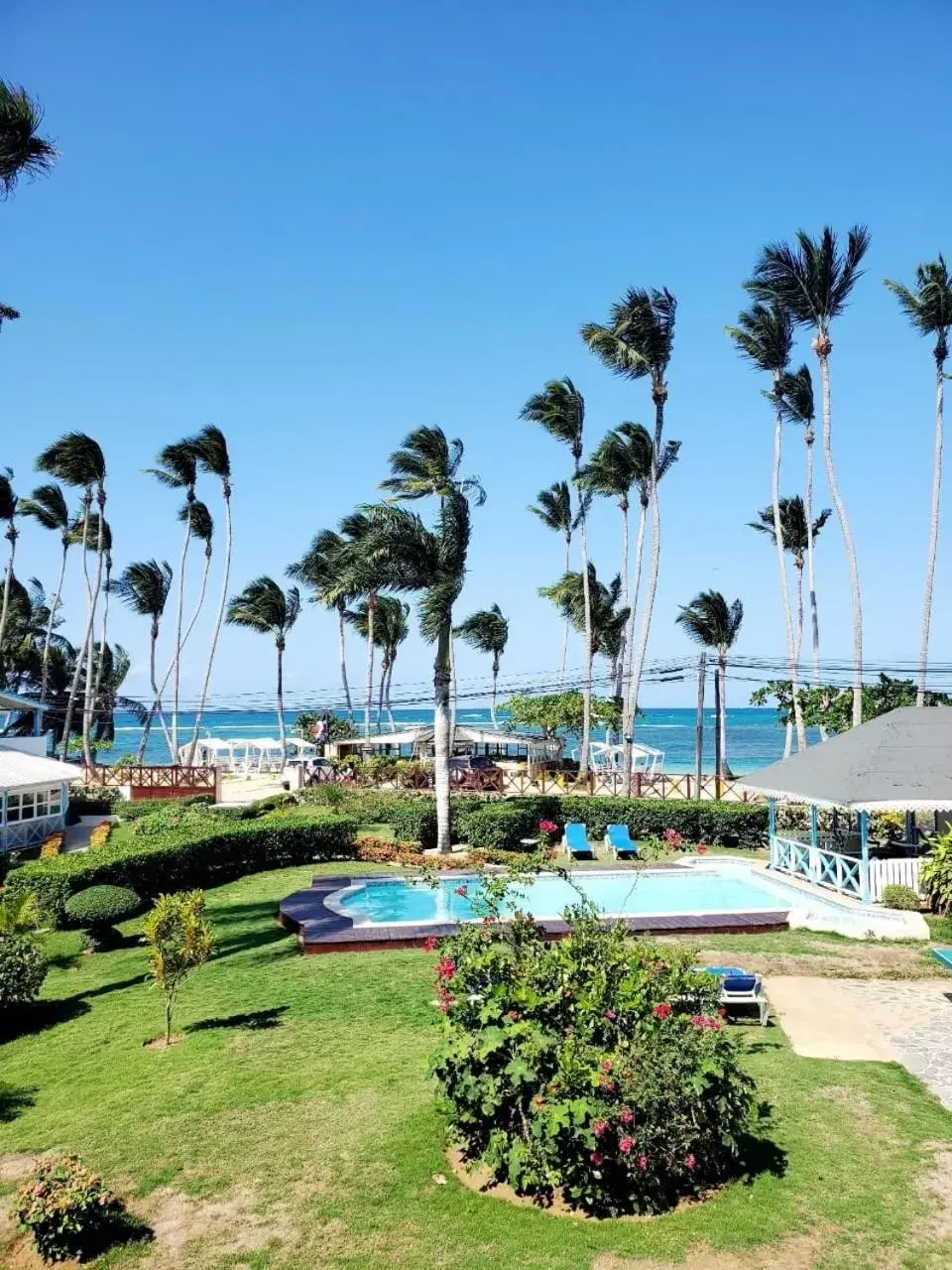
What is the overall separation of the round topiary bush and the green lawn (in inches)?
123

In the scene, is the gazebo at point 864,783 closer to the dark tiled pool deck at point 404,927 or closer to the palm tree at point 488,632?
the dark tiled pool deck at point 404,927

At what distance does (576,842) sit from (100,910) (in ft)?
42.2

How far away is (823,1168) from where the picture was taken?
706 centimetres

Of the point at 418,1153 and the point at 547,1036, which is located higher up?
the point at 547,1036

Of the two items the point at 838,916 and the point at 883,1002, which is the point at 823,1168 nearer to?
the point at 883,1002

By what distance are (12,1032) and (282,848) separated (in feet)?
36.0

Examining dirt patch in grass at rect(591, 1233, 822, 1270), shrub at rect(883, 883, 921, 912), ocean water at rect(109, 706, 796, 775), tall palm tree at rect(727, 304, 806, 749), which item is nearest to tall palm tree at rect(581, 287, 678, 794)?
tall palm tree at rect(727, 304, 806, 749)

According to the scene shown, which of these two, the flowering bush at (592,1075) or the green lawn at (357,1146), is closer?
the green lawn at (357,1146)

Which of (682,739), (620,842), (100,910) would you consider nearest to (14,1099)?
(100,910)

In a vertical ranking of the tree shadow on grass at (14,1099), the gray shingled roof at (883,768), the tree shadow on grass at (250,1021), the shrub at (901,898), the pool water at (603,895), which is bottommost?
the pool water at (603,895)

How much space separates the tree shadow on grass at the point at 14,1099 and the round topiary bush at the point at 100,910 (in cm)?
571

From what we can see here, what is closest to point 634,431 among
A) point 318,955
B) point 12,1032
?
point 318,955

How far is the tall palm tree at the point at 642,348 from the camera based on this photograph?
35.2 metres

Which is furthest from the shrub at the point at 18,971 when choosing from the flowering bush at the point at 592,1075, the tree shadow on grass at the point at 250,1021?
the flowering bush at the point at 592,1075
